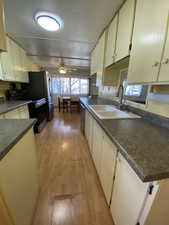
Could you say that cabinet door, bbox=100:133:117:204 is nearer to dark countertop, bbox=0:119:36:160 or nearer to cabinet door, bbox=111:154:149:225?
cabinet door, bbox=111:154:149:225

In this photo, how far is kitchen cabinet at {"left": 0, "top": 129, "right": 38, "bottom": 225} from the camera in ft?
1.95

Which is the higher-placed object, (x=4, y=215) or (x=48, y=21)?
(x=48, y=21)

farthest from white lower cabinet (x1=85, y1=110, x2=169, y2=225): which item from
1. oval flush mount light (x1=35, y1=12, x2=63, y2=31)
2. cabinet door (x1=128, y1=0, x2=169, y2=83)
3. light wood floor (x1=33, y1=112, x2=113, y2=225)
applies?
oval flush mount light (x1=35, y1=12, x2=63, y2=31)

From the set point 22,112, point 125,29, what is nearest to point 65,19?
point 125,29

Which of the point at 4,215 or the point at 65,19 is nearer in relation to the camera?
the point at 4,215

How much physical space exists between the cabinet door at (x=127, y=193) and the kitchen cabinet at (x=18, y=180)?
749mm

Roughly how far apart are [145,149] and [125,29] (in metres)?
1.35

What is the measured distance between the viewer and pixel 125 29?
1201 millimetres

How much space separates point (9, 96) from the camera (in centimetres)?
279

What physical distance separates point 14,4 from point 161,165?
231cm

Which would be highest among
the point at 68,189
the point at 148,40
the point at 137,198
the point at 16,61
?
the point at 16,61

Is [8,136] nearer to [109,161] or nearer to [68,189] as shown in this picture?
[109,161]

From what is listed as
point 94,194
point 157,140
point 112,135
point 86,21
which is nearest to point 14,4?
point 86,21

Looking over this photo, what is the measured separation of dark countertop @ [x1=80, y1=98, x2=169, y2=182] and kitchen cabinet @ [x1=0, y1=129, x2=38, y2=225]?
0.70m
